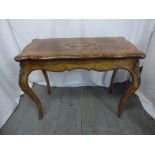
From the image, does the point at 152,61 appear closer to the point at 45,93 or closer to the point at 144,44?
the point at 144,44

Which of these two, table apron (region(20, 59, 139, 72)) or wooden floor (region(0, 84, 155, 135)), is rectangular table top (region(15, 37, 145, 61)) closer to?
table apron (region(20, 59, 139, 72))

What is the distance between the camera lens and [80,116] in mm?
1284

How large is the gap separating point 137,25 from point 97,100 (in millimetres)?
805

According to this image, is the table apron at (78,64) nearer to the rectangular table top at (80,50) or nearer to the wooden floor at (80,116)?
the rectangular table top at (80,50)

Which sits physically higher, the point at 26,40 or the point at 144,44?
the point at 26,40

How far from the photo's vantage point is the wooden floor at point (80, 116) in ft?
3.79

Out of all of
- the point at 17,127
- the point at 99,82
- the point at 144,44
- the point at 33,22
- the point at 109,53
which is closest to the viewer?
the point at 109,53

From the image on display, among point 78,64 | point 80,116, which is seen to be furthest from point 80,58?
point 80,116

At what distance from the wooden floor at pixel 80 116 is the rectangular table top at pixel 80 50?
58 cm

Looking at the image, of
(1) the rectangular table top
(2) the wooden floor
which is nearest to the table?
(1) the rectangular table top

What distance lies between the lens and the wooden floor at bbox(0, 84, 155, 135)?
3.79 ft

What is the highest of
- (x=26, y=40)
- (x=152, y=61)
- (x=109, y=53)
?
(x=109, y=53)

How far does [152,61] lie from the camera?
128cm
